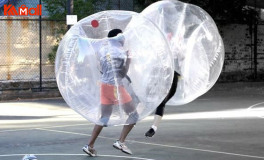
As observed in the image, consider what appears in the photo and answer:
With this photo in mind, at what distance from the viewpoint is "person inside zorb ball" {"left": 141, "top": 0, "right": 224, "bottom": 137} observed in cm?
1096

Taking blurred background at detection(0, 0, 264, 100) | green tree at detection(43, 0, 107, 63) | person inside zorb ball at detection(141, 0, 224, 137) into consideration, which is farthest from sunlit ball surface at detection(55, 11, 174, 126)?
green tree at detection(43, 0, 107, 63)

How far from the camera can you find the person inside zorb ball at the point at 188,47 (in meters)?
11.0

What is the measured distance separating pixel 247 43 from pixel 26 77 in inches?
434

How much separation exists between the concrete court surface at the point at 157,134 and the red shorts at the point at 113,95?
3.79 ft

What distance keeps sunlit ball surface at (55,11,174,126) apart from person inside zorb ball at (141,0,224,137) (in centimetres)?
184

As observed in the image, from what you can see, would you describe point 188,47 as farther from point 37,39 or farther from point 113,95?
point 37,39

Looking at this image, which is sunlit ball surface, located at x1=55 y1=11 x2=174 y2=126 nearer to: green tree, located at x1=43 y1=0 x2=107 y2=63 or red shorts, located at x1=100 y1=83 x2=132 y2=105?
red shorts, located at x1=100 y1=83 x2=132 y2=105

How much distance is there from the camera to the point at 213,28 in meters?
11.5

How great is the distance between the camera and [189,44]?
11.2m

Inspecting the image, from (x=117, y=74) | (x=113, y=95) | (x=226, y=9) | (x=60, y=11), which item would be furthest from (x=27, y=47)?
(x=113, y=95)

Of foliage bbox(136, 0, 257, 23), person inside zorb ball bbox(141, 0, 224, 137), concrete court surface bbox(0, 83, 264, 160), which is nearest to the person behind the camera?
concrete court surface bbox(0, 83, 264, 160)

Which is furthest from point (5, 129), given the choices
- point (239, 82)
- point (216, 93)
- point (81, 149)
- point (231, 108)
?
point (239, 82)

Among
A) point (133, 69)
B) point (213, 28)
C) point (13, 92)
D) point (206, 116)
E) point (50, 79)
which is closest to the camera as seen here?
point (133, 69)

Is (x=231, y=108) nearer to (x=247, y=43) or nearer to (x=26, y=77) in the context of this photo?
(x=26, y=77)
